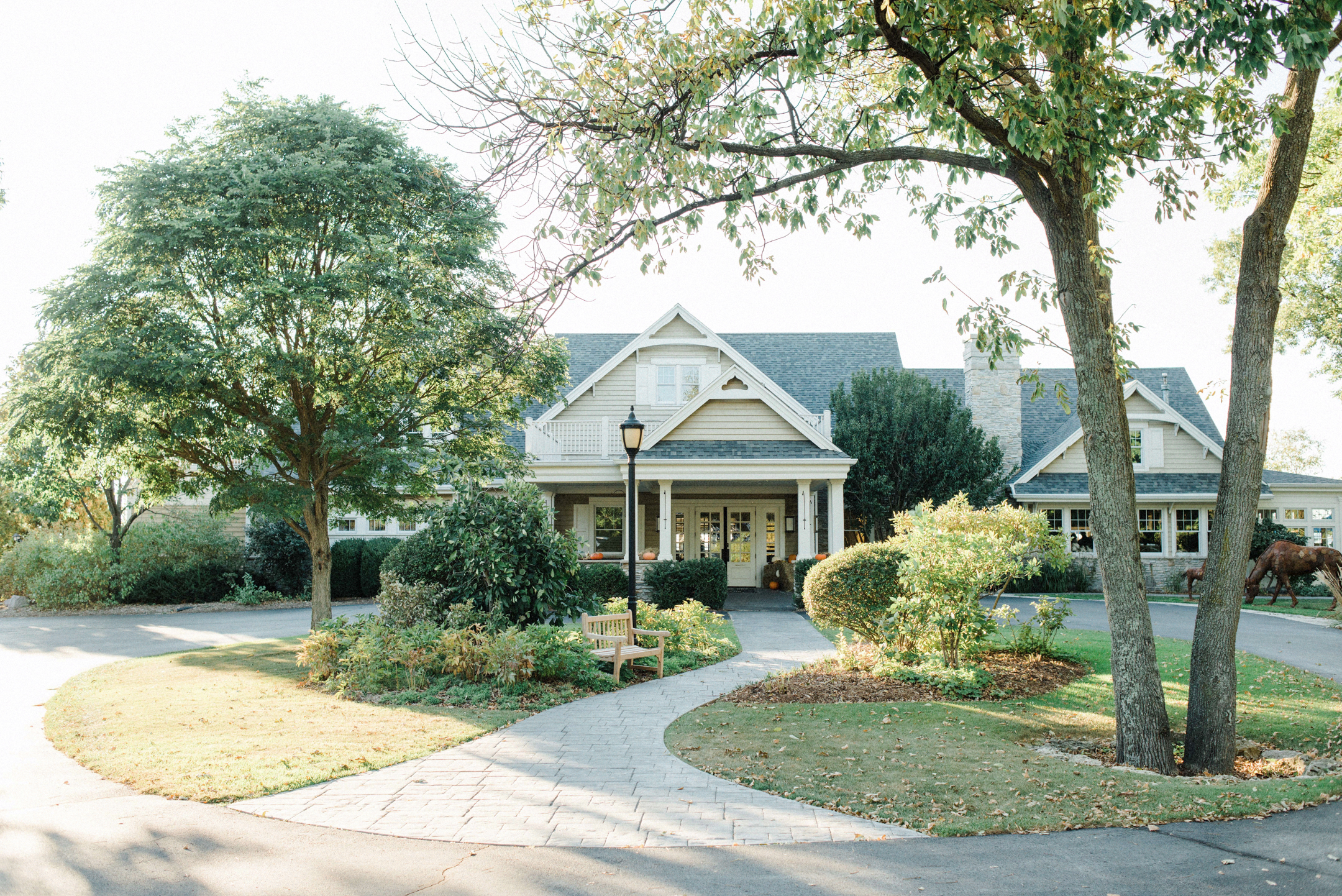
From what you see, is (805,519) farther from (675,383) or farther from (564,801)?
(564,801)

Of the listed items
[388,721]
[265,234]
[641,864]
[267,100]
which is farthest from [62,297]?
[641,864]

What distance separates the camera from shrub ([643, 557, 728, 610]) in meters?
18.0

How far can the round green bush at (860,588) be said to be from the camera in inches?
441

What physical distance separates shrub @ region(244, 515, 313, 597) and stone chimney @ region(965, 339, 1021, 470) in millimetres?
20574

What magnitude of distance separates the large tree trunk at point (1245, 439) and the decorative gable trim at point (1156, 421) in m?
19.0

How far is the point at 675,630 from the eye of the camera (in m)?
12.6

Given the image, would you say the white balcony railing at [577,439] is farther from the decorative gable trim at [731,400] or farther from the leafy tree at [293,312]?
the leafy tree at [293,312]

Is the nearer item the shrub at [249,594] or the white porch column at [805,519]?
the white porch column at [805,519]

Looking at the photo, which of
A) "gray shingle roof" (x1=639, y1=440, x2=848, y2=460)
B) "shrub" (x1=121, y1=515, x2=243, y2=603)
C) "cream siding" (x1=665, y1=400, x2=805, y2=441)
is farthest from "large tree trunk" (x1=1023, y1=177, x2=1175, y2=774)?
"shrub" (x1=121, y1=515, x2=243, y2=603)

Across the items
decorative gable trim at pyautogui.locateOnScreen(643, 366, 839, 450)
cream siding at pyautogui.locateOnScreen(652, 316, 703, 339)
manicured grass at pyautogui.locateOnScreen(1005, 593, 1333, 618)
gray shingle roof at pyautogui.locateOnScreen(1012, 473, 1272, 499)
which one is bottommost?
manicured grass at pyautogui.locateOnScreen(1005, 593, 1333, 618)

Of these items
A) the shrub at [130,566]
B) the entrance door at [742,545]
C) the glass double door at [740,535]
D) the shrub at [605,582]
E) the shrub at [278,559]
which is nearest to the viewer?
the shrub at [605,582]

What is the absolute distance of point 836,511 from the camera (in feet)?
67.3

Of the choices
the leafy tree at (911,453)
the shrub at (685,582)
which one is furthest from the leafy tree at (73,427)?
the leafy tree at (911,453)

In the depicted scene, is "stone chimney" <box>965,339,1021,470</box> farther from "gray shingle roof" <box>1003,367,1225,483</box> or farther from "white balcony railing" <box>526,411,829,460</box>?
"white balcony railing" <box>526,411,829,460</box>
